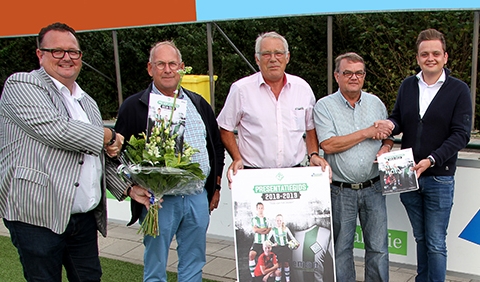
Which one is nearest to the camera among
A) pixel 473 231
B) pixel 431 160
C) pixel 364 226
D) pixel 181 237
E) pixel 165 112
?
pixel 165 112

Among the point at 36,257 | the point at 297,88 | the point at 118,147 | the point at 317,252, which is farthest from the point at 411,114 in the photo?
the point at 36,257

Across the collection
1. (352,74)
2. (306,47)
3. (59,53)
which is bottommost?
(352,74)

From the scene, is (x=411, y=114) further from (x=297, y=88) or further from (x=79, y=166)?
(x=79, y=166)

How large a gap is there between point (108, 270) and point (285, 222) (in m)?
2.21

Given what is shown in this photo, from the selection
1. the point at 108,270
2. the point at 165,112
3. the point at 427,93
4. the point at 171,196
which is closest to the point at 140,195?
the point at 171,196

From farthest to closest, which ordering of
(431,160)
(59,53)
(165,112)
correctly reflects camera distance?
(431,160), (165,112), (59,53)

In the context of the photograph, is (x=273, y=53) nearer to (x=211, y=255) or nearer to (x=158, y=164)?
(x=158, y=164)

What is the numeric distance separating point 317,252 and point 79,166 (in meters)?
1.53

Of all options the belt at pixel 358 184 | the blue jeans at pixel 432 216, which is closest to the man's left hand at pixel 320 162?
the belt at pixel 358 184

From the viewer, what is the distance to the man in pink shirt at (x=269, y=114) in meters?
3.12

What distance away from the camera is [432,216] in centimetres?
318

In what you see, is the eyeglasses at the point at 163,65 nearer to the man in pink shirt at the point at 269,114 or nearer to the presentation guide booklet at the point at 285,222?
the man in pink shirt at the point at 269,114

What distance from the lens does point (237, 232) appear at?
9.67 ft

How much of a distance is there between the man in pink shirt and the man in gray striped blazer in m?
0.88
